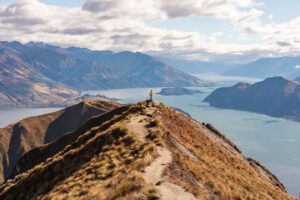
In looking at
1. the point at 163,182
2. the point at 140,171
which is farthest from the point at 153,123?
the point at 163,182

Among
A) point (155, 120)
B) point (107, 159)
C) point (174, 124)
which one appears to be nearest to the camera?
point (107, 159)

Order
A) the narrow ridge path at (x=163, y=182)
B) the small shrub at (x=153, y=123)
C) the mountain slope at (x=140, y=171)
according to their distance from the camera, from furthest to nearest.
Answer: the small shrub at (x=153, y=123), the mountain slope at (x=140, y=171), the narrow ridge path at (x=163, y=182)

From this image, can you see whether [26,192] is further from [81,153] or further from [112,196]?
[112,196]

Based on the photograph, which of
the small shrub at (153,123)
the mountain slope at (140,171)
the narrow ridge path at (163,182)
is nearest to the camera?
the narrow ridge path at (163,182)

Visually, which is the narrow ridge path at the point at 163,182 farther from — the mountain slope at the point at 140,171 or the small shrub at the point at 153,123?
the small shrub at the point at 153,123

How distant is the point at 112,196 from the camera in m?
23.5

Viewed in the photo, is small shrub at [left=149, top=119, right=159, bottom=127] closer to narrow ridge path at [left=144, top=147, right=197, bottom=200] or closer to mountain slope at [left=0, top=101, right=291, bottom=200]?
mountain slope at [left=0, top=101, right=291, bottom=200]

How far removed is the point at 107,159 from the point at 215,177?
928 cm

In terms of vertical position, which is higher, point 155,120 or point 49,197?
point 155,120

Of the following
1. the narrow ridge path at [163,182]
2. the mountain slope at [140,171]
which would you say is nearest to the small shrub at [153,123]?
the mountain slope at [140,171]

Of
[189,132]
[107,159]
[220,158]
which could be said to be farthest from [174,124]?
[107,159]

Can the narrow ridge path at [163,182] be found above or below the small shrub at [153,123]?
below

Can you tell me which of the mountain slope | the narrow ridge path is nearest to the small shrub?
the mountain slope

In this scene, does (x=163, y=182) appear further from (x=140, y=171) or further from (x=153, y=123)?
(x=153, y=123)
